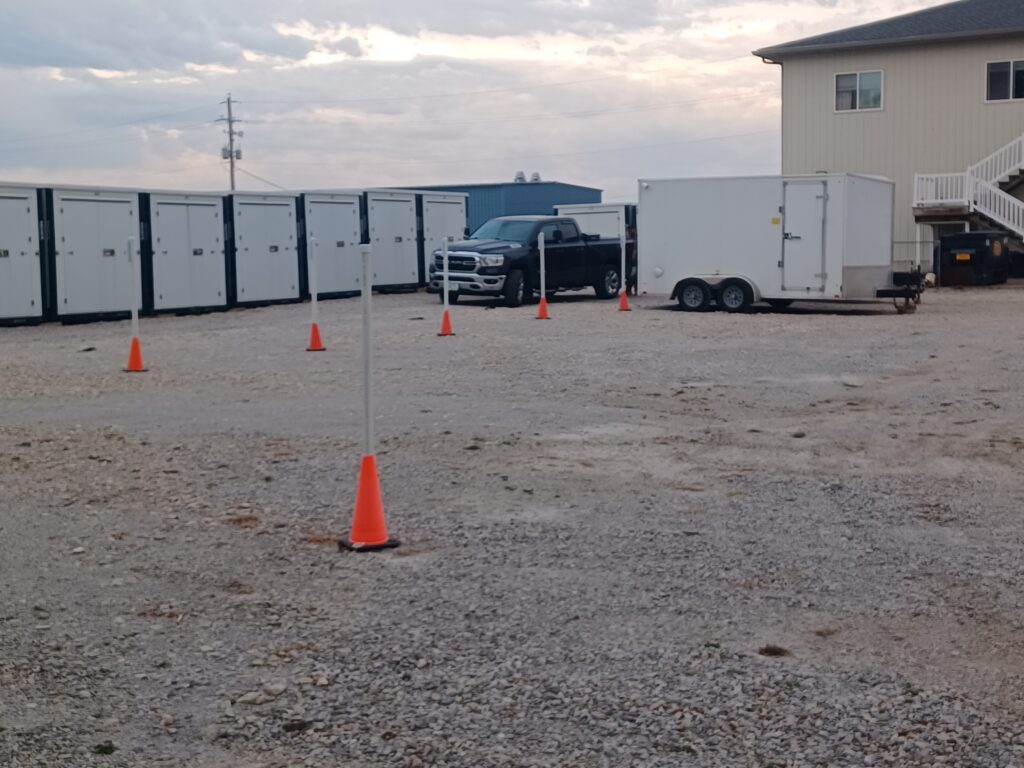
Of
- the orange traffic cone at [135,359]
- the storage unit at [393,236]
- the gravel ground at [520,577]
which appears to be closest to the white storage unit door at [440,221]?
the storage unit at [393,236]

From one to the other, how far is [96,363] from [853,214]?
14.3 meters

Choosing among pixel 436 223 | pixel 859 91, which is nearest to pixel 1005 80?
pixel 859 91

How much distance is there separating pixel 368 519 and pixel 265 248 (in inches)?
892

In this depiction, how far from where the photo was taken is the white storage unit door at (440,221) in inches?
1341

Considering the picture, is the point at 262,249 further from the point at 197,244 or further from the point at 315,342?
the point at 315,342

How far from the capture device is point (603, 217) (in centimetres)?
3419

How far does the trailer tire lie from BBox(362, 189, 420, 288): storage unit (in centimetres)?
547

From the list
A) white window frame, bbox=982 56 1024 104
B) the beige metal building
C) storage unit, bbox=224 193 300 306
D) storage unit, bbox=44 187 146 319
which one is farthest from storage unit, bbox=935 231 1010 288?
storage unit, bbox=44 187 146 319

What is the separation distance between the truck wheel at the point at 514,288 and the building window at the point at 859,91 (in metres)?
15.5

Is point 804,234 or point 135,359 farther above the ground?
point 804,234

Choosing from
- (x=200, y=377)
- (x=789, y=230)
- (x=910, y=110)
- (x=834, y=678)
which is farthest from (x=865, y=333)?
(x=910, y=110)

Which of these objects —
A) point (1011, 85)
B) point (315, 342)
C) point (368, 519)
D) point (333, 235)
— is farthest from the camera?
point (1011, 85)

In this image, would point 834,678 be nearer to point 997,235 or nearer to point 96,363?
point 96,363

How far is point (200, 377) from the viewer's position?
49.7 feet
